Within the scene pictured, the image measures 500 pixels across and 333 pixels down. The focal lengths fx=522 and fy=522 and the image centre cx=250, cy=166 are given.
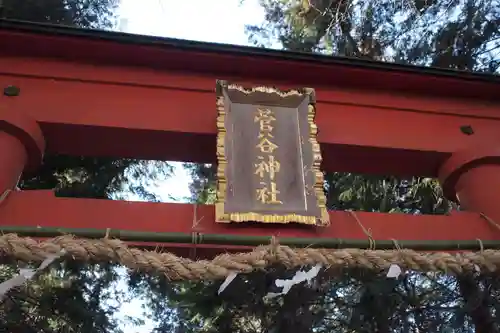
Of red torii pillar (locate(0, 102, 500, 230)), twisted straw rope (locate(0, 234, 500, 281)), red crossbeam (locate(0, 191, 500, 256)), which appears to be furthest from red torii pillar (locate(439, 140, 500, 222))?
twisted straw rope (locate(0, 234, 500, 281))

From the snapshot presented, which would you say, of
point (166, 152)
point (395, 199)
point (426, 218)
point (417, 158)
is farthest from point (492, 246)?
point (395, 199)

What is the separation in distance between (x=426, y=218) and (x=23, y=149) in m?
1.54

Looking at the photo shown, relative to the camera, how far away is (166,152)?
2.18 metres

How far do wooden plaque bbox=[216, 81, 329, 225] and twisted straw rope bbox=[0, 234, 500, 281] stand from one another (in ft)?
0.88

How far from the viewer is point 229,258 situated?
57.8 inches

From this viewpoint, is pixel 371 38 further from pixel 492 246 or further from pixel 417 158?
pixel 492 246

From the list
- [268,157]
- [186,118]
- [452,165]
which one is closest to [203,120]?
[186,118]

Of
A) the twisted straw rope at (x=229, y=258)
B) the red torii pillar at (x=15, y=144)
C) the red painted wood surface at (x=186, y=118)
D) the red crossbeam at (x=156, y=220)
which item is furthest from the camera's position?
the red painted wood surface at (x=186, y=118)

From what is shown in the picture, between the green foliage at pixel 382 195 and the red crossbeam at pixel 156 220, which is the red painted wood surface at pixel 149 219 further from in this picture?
the green foliage at pixel 382 195

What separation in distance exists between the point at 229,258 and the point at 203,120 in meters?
0.83

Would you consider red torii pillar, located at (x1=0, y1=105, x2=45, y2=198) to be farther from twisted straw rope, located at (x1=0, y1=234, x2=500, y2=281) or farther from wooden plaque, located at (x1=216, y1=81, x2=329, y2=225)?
wooden plaque, located at (x1=216, y1=81, x2=329, y2=225)

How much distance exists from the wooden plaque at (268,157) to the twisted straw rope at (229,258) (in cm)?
27

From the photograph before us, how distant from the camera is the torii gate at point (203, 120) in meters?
1.79

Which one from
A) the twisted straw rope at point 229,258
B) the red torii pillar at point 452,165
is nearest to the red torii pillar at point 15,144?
the red torii pillar at point 452,165
